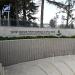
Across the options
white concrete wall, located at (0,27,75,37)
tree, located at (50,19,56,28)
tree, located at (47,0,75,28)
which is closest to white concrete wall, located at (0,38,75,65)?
white concrete wall, located at (0,27,75,37)

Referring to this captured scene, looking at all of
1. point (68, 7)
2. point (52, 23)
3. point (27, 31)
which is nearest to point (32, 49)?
point (27, 31)

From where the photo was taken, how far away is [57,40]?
13.1m

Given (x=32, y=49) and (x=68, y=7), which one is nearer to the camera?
(x=32, y=49)

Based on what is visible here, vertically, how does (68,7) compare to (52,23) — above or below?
above

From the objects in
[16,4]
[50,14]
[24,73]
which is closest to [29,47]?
[24,73]

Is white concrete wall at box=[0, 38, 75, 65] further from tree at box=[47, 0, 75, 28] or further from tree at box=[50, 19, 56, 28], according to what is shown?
tree at box=[47, 0, 75, 28]

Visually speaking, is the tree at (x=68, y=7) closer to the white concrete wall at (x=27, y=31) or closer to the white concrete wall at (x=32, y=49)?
the white concrete wall at (x=27, y=31)

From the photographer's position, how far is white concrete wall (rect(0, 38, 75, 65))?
35.9 ft

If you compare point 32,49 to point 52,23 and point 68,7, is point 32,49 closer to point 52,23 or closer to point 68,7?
point 52,23

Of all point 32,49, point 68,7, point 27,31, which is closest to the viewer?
point 32,49

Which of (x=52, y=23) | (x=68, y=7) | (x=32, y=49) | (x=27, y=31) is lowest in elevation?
(x=32, y=49)

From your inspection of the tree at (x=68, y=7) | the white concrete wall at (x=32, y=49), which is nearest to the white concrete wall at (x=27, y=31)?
the tree at (x=68, y=7)

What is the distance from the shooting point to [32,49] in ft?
39.1

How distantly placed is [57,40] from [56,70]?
11.4 feet
